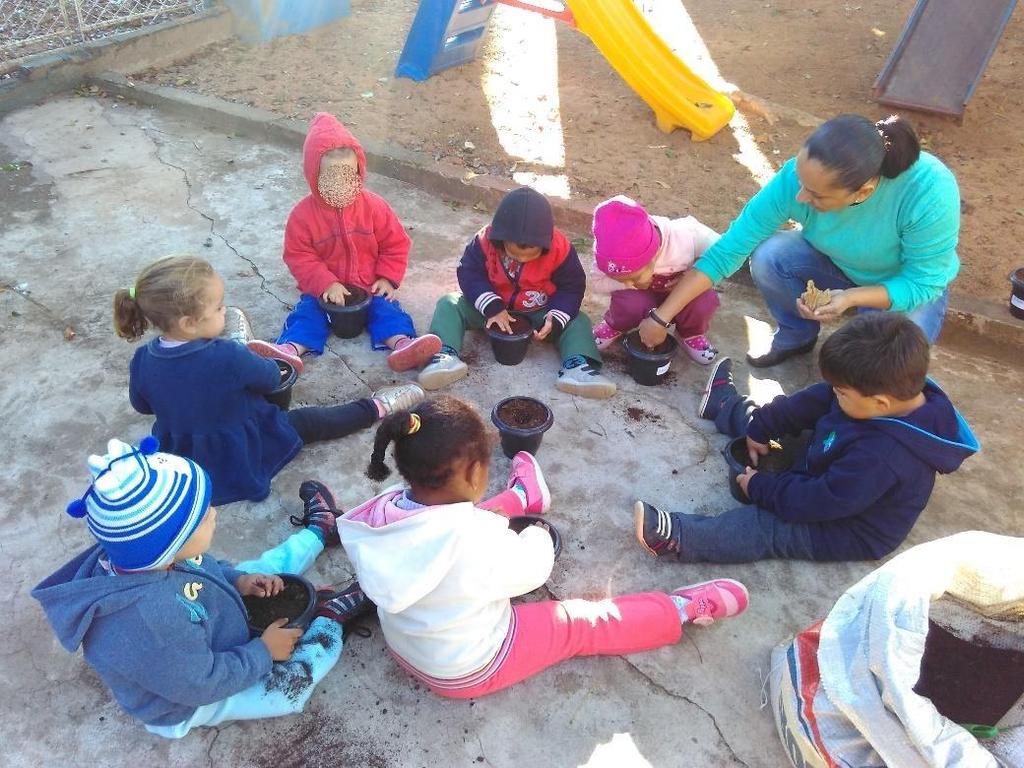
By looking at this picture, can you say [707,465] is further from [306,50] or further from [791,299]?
Answer: [306,50]

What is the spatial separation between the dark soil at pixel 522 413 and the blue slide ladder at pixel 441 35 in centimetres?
423

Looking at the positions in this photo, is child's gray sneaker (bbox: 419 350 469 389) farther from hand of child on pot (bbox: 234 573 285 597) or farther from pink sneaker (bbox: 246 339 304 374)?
hand of child on pot (bbox: 234 573 285 597)

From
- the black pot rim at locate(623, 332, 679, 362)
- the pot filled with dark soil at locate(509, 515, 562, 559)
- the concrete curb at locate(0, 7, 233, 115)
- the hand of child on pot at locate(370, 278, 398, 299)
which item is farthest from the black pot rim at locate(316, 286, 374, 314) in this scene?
the concrete curb at locate(0, 7, 233, 115)

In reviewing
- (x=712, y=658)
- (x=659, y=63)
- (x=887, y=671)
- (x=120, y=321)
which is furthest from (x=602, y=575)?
(x=659, y=63)

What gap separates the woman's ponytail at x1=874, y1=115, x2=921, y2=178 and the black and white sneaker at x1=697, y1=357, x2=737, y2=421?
1.02m

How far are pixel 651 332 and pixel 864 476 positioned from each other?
1246 millimetres

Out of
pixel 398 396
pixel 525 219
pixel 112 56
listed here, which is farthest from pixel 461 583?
pixel 112 56

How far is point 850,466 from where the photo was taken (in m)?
2.47

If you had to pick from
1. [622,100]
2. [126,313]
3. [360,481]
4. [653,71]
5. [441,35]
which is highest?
[653,71]

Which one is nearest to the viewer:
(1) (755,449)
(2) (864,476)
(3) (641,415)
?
(2) (864,476)

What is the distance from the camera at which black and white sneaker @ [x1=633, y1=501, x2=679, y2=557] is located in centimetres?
266

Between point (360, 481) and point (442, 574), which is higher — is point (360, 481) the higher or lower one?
the lower one

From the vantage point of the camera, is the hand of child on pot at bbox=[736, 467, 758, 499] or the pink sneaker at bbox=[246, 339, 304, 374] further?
the pink sneaker at bbox=[246, 339, 304, 374]

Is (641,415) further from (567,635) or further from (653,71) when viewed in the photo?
(653,71)
